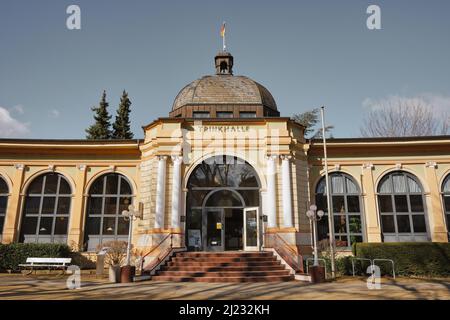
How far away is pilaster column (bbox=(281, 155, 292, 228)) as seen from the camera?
15.1 meters

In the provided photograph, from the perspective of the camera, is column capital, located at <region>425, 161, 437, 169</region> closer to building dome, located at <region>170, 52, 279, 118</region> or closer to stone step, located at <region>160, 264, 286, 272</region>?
building dome, located at <region>170, 52, 279, 118</region>

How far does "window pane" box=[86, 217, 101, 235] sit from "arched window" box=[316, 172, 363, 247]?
452 inches

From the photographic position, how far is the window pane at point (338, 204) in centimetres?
1751

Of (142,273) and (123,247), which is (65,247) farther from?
(142,273)

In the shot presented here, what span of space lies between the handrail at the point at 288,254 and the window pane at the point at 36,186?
12.4 meters

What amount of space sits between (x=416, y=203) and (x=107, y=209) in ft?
53.0

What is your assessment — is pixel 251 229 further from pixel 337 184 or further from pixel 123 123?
pixel 123 123

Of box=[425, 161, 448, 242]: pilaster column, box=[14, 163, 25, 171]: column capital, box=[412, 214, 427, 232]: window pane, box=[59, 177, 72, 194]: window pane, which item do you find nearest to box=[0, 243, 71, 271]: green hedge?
box=[59, 177, 72, 194]: window pane

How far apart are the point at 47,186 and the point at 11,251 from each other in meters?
3.86

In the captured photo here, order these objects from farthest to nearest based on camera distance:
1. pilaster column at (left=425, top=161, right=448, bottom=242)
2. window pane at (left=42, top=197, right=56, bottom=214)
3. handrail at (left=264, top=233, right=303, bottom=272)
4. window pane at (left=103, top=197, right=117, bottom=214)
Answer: window pane at (left=103, top=197, right=117, bottom=214)
window pane at (left=42, top=197, right=56, bottom=214)
pilaster column at (left=425, top=161, right=448, bottom=242)
handrail at (left=264, top=233, right=303, bottom=272)

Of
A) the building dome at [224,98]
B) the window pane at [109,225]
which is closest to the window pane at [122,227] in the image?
the window pane at [109,225]

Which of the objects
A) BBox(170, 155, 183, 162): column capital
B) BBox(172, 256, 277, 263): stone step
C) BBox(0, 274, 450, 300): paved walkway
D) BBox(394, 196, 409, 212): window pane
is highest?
BBox(170, 155, 183, 162): column capital

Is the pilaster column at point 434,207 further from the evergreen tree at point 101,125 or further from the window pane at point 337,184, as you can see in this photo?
the evergreen tree at point 101,125

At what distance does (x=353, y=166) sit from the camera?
1777 centimetres
